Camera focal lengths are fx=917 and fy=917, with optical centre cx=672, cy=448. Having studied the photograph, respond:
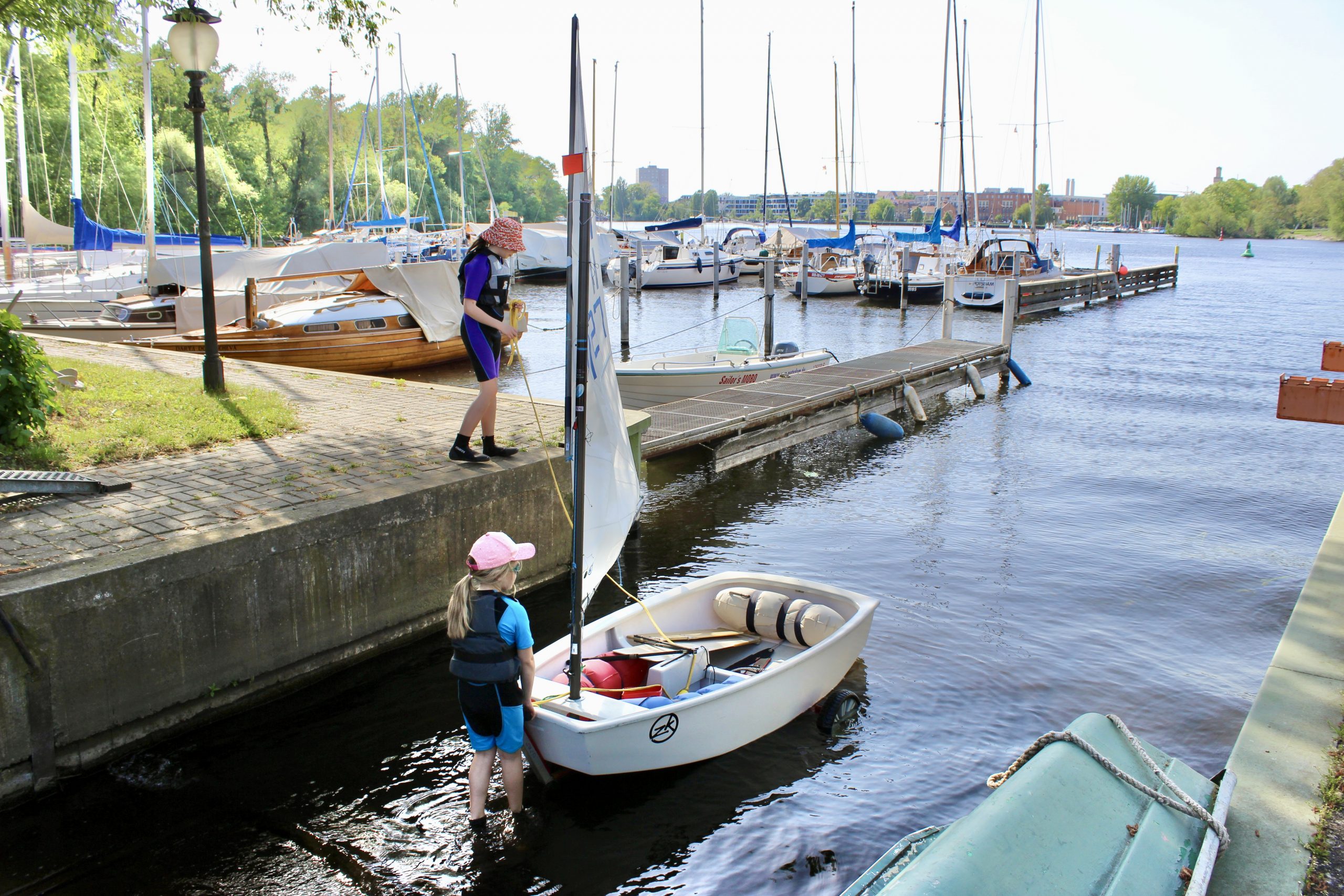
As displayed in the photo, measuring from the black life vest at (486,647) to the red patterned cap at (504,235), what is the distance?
349cm

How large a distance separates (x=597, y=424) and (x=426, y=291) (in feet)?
63.7

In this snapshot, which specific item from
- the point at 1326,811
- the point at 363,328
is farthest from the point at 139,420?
the point at 363,328

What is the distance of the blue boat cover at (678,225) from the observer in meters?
57.3

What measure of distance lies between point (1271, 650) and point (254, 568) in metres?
8.94

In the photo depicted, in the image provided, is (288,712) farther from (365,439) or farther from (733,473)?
(733,473)

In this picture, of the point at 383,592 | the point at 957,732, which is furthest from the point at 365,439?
the point at 957,732

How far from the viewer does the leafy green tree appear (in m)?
181

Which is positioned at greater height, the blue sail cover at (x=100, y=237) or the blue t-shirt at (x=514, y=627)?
the blue sail cover at (x=100, y=237)

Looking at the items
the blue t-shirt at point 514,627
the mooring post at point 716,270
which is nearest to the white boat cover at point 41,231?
the mooring post at point 716,270

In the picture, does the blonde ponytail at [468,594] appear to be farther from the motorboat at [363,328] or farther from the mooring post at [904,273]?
the mooring post at [904,273]

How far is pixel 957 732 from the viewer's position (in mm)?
7098

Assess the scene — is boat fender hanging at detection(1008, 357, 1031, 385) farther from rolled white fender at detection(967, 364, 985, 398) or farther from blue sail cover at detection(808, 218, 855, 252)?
blue sail cover at detection(808, 218, 855, 252)

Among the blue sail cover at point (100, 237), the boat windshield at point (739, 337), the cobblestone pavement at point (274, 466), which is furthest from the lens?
the blue sail cover at point (100, 237)

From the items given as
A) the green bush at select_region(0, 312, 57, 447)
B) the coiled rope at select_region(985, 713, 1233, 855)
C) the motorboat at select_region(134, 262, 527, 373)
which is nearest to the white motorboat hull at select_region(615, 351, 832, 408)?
the motorboat at select_region(134, 262, 527, 373)
